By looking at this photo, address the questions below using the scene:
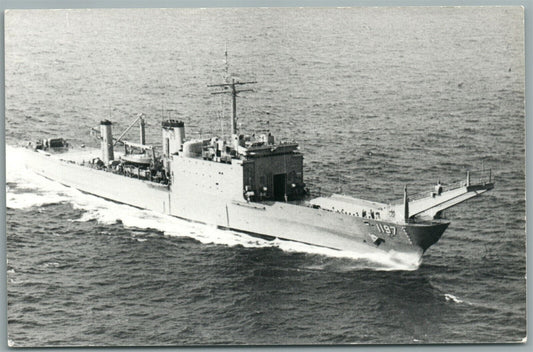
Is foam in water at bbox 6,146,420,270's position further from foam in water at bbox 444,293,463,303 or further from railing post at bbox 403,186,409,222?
foam in water at bbox 444,293,463,303

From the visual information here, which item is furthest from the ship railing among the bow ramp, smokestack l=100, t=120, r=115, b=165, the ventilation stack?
smokestack l=100, t=120, r=115, b=165

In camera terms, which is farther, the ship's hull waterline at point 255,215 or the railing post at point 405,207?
the ship's hull waterline at point 255,215

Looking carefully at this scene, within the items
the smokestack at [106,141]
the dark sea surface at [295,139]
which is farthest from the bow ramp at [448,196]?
the smokestack at [106,141]

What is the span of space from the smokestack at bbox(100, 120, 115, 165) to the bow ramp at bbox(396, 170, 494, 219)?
5.32 meters

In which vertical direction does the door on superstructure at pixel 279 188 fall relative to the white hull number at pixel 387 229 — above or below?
above

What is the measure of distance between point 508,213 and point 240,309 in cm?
427

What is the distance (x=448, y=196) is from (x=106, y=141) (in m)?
6.40

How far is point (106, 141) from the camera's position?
15148 mm

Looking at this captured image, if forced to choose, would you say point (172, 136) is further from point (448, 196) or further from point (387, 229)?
point (448, 196)

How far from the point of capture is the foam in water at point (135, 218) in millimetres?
12633

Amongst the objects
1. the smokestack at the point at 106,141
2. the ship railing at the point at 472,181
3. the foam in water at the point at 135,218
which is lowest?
the foam in water at the point at 135,218

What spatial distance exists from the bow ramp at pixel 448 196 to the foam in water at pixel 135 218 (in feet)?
2.53

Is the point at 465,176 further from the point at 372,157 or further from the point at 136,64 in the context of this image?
the point at 136,64

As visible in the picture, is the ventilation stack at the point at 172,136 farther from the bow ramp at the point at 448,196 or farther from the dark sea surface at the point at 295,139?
the bow ramp at the point at 448,196
